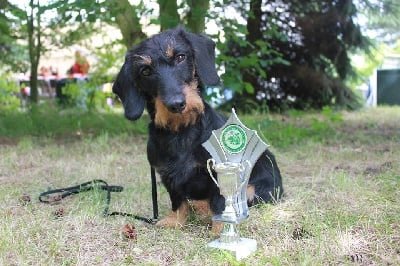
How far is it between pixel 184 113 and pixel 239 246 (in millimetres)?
843

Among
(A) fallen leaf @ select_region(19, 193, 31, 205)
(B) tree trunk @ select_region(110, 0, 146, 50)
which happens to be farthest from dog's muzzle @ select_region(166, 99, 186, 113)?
(B) tree trunk @ select_region(110, 0, 146, 50)

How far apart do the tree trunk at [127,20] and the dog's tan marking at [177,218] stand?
3.59m

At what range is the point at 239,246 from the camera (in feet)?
8.30

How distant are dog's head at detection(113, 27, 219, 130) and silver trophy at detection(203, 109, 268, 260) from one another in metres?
0.29

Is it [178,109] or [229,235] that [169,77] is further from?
[229,235]

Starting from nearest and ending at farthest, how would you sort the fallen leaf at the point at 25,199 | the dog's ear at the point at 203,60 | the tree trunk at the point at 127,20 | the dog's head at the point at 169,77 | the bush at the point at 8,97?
the dog's head at the point at 169,77, the dog's ear at the point at 203,60, the fallen leaf at the point at 25,199, the tree trunk at the point at 127,20, the bush at the point at 8,97

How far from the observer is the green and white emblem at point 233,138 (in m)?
2.67

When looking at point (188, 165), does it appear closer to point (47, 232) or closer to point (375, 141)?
point (47, 232)

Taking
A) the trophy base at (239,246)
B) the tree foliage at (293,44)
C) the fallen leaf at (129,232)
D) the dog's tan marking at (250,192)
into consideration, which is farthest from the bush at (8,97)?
the trophy base at (239,246)

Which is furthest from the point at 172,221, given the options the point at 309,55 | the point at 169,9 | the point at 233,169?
the point at 309,55

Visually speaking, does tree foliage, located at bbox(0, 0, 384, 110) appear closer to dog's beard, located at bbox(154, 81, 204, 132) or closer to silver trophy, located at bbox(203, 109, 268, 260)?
dog's beard, located at bbox(154, 81, 204, 132)

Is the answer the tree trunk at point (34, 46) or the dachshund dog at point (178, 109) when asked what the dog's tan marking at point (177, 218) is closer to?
the dachshund dog at point (178, 109)

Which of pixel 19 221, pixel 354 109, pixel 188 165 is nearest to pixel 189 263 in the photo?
pixel 188 165

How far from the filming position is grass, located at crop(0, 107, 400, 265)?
2561mm
